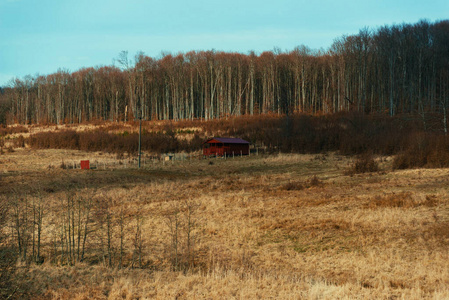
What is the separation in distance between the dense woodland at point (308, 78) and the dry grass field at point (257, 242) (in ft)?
135

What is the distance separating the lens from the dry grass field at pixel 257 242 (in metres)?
9.64

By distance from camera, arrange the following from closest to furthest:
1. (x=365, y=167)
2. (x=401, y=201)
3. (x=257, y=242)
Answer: (x=257, y=242) → (x=401, y=201) → (x=365, y=167)

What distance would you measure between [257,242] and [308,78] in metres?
64.9

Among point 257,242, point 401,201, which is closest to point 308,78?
point 401,201

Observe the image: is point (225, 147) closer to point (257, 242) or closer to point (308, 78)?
point (308, 78)

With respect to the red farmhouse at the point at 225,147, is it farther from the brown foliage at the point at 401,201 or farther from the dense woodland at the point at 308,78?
the brown foliage at the point at 401,201

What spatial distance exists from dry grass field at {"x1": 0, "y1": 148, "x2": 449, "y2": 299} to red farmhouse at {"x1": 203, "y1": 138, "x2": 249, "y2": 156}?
21.4 meters

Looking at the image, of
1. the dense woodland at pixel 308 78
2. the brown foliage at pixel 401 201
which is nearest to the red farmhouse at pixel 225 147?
the dense woodland at pixel 308 78

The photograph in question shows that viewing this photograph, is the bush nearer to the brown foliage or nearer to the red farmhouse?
the brown foliage

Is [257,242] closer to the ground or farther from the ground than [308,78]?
closer to the ground

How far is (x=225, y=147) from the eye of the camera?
5178 centimetres

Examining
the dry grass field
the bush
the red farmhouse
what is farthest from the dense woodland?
the dry grass field

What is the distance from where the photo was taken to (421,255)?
12242 millimetres

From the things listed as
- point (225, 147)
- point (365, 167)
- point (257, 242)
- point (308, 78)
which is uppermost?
point (308, 78)
